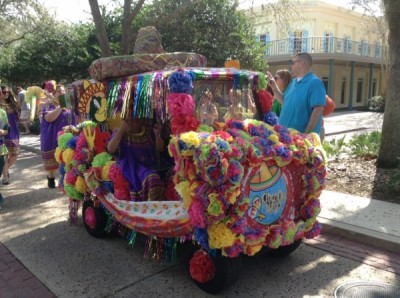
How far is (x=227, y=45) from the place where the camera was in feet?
39.7

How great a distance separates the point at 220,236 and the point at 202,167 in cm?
57

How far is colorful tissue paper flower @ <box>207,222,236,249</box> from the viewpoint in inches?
115

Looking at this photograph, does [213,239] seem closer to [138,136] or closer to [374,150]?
[138,136]

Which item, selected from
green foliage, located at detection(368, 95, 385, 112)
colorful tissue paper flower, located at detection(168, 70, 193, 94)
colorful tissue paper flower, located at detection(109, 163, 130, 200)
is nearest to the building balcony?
green foliage, located at detection(368, 95, 385, 112)

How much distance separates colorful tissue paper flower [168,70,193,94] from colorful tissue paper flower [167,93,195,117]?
0.05 meters

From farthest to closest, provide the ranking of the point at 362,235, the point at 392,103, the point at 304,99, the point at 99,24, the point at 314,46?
1. the point at 314,46
2. the point at 99,24
3. the point at 392,103
4. the point at 304,99
5. the point at 362,235

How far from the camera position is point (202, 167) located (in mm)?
2781

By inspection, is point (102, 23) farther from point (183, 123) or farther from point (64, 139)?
point (183, 123)

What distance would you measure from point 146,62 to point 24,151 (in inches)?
349

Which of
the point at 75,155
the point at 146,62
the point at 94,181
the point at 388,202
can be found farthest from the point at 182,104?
the point at 388,202

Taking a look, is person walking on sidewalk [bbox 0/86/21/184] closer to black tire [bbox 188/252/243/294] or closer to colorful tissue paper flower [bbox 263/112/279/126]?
colorful tissue paper flower [bbox 263/112/279/126]

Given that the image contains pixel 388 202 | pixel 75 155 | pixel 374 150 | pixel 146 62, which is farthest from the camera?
pixel 374 150

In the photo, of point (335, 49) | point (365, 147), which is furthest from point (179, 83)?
point (335, 49)

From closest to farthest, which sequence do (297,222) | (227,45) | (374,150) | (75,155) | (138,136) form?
(297,222), (138,136), (75,155), (374,150), (227,45)
